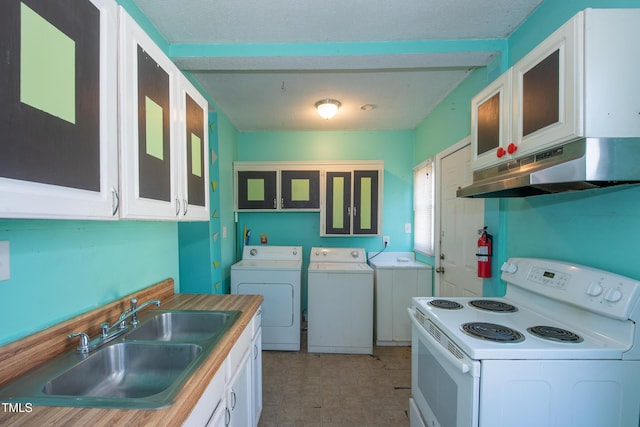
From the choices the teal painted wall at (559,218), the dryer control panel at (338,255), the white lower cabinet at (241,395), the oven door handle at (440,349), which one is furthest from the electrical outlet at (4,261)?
the dryer control panel at (338,255)

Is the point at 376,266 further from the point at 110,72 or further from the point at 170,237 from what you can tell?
the point at 110,72

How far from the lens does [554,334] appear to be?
1087 mm

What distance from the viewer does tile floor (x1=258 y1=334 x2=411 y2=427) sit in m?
1.85

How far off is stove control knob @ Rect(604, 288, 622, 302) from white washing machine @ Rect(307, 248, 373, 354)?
1823 mm

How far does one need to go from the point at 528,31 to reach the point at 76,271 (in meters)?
2.58

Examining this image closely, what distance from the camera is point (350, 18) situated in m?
1.50

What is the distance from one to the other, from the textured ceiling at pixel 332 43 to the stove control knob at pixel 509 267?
4.45 feet

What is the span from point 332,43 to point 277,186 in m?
1.70

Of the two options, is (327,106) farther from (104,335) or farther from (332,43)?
(104,335)

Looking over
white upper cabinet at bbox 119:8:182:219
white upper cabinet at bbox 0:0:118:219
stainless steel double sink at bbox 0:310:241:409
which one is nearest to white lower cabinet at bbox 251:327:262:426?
stainless steel double sink at bbox 0:310:241:409

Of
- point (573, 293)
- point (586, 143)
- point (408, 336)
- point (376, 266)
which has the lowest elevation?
point (408, 336)

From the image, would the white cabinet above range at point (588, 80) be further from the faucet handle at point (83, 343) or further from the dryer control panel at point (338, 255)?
the dryer control panel at point (338, 255)

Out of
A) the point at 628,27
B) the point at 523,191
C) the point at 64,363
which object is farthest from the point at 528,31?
the point at 64,363

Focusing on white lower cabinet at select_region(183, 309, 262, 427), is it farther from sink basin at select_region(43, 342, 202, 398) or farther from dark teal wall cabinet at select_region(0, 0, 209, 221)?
dark teal wall cabinet at select_region(0, 0, 209, 221)
